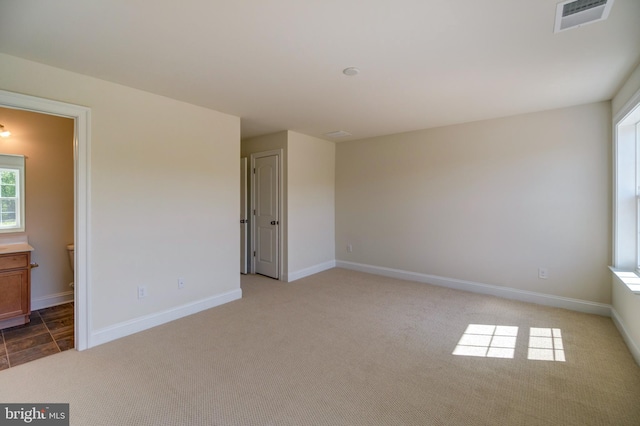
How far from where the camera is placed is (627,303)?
2.78 m

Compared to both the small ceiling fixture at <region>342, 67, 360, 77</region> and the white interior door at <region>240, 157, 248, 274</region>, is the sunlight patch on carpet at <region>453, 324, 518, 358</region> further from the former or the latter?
the white interior door at <region>240, 157, 248, 274</region>

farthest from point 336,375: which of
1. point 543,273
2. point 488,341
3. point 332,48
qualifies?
point 543,273

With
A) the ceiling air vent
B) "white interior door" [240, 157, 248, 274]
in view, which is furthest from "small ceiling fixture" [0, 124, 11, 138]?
the ceiling air vent

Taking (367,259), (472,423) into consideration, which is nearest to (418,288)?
(367,259)

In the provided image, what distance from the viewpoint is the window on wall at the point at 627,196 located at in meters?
3.01

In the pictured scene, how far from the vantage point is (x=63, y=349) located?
268cm

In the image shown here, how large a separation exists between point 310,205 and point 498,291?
10.3ft

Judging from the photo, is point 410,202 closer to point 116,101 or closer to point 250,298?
point 250,298

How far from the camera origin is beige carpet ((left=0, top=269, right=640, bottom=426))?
73.1 inches

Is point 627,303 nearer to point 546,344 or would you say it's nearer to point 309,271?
point 546,344

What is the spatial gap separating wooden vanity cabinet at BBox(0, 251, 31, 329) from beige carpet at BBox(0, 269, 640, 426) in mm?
1102

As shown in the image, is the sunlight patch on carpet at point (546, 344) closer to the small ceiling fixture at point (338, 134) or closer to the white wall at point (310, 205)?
the white wall at point (310, 205)

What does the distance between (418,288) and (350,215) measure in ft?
6.01

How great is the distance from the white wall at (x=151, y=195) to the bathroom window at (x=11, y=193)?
5.63 ft
